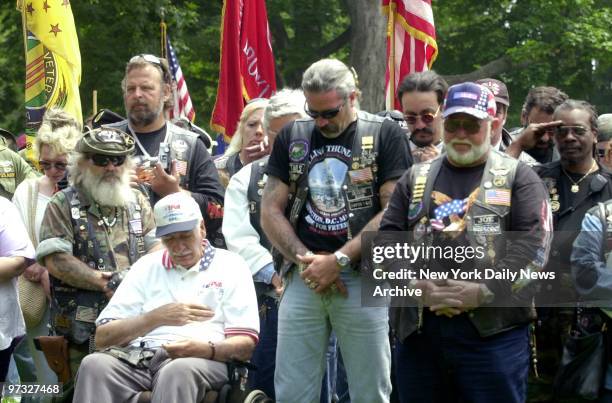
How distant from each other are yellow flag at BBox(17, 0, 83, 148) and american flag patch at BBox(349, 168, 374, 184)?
4961 mm

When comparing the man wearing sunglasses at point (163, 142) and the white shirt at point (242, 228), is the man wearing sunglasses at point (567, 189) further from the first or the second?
the man wearing sunglasses at point (163, 142)

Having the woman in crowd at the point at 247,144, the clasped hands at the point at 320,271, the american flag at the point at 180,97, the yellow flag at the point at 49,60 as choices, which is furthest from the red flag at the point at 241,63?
the clasped hands at the point at 320,271

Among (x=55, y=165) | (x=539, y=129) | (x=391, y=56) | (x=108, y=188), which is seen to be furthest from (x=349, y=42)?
(x=108, y=188)

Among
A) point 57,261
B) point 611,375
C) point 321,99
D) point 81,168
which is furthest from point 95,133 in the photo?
point 611,375

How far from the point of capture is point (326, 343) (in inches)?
253

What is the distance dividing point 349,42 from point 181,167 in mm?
17720

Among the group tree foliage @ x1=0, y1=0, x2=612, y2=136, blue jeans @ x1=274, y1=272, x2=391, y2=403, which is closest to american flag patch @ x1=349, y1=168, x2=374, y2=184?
blue jeans @ x1=274, y1=272, x2=391, y2=403

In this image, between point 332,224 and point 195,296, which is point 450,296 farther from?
point 195,296

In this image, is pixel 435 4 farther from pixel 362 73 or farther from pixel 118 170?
pixel 118 170

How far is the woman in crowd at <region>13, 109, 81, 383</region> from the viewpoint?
8.30m

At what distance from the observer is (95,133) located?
733 centimetres

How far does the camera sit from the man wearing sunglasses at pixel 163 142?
779 cm

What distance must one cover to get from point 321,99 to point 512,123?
806 inches

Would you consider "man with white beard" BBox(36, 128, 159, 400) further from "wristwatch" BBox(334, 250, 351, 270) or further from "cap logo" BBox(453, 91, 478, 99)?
"cap logo" BBox(453, 91, 478, 99)
